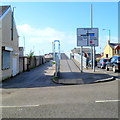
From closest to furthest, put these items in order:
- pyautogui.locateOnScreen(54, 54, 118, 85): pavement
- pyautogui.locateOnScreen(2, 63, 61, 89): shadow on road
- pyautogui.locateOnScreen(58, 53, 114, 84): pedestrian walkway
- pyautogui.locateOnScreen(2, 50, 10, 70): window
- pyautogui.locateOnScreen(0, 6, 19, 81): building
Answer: pyautogui.locateOnScreen(2, 63, 61, 89): shadow on road < pyautogui.locateOnScreen(54, 54, 118, 85): pavement < pyautogui.locateOnScreen(58, 53, 114, 84): pedestrian walkway < pyautogui.locateOnScreen(0, 6, 19, 81): building < pyautogui.locateOnScreen(2, 50, 10, 70): window

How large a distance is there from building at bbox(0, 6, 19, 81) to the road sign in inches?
286

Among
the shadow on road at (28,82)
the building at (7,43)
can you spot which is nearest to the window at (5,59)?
the building at (7,43)

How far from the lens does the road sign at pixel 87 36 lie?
73.5 feet

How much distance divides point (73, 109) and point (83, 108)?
37 centimetres

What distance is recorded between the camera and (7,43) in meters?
18.7

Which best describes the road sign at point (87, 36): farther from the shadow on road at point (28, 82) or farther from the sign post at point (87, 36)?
the shadow on road at point (28, 82)

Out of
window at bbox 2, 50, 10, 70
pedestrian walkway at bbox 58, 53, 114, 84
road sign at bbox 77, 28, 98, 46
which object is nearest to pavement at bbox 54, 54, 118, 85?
pedestrian walkway at bbox 58, 53, 114, 84

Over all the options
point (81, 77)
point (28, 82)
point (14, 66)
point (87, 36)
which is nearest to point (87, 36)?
point (87, 36)

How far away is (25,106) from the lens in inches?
303

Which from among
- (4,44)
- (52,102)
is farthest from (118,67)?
(52,102)

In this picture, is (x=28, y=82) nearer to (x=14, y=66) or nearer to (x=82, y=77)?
(x=82, y=77)

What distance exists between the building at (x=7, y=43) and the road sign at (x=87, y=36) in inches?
286

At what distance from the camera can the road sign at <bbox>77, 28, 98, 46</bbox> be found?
22.4m

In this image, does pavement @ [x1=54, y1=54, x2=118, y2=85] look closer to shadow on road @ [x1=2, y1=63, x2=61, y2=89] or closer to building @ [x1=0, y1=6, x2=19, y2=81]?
shadow on road @ [x1=2, y1=63, x2=61, y2=89]
